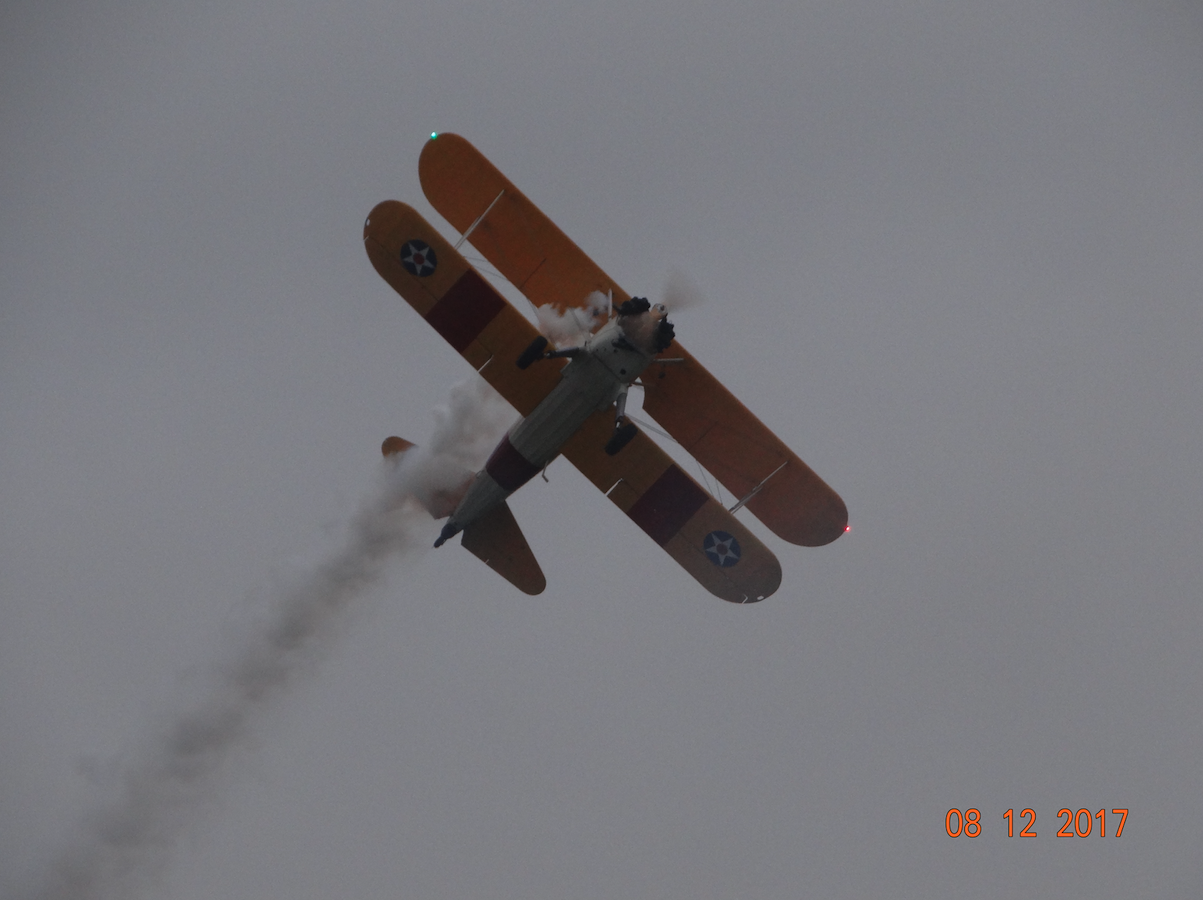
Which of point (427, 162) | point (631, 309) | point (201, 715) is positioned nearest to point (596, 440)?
point (631, 309)

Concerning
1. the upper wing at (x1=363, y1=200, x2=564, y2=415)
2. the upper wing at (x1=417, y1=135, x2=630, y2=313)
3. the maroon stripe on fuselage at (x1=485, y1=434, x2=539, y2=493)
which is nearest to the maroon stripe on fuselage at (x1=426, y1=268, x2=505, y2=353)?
the upper wing at (x1=363, y1=200, x2=564, y2=415)

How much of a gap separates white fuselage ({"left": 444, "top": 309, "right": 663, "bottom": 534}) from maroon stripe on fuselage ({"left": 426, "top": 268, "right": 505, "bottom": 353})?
5.24ft

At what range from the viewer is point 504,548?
69.1 ft

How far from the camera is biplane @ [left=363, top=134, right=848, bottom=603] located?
18359 mm

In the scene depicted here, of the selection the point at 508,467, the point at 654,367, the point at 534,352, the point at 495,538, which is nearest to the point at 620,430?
the point at 654,367

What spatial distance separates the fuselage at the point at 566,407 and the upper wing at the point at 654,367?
1.20 meters

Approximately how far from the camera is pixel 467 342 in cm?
1898

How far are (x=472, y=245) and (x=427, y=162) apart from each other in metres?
1.55

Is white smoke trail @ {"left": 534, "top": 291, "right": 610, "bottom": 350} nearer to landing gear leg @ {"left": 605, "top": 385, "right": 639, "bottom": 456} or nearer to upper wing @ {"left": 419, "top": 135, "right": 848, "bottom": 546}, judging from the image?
upper wing @ {"left": 419, "top": 135, "right": 848, "bottom": 546}

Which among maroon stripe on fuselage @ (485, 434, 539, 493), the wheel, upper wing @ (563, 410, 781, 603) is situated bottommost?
maroon stripe on fuselage @ (485, 434, 539, 493)

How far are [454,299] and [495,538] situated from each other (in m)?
4.74

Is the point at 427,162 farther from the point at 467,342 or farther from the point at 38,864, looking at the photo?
the point at 38,864

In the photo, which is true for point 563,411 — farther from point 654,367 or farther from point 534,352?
point 654,367

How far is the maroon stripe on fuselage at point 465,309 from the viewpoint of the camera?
1852 cm
